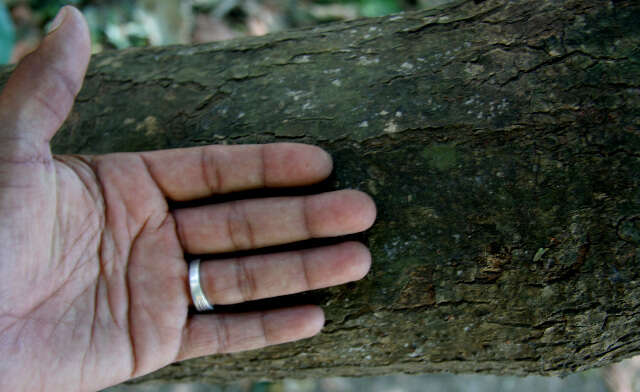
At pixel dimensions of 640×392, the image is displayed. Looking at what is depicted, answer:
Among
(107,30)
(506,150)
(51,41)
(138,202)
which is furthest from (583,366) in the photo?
(107,30)

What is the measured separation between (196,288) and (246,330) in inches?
8.5

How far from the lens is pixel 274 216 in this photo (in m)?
1.48

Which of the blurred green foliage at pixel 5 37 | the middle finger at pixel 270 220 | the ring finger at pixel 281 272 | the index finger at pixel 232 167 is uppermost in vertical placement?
the blurred green foliage at pixel 5 37

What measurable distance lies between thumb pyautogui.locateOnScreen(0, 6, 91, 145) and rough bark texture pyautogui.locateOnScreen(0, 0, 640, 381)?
16.5 inches

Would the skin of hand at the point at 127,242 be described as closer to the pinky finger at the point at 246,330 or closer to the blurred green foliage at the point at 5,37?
the pinky finger at the point at 246,330

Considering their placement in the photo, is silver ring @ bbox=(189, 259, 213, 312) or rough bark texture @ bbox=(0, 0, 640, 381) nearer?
rough bark texture @ bbox=(0, 0, 640, 381)

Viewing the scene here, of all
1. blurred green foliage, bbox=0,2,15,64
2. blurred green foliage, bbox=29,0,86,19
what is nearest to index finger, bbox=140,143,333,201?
blurred green foliage, bbox=0,2,15,64

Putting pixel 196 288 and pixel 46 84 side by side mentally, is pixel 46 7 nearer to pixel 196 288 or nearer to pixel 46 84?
pixel 46 84

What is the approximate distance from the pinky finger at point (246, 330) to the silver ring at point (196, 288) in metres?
0.04

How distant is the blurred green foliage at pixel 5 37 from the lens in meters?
3.22

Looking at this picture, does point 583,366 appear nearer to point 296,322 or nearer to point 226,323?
point 296,322

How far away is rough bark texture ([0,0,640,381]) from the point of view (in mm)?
1374

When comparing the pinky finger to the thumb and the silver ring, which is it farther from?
the thumb

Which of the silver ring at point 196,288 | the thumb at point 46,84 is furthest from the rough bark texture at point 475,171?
the thumb at point 46,84
